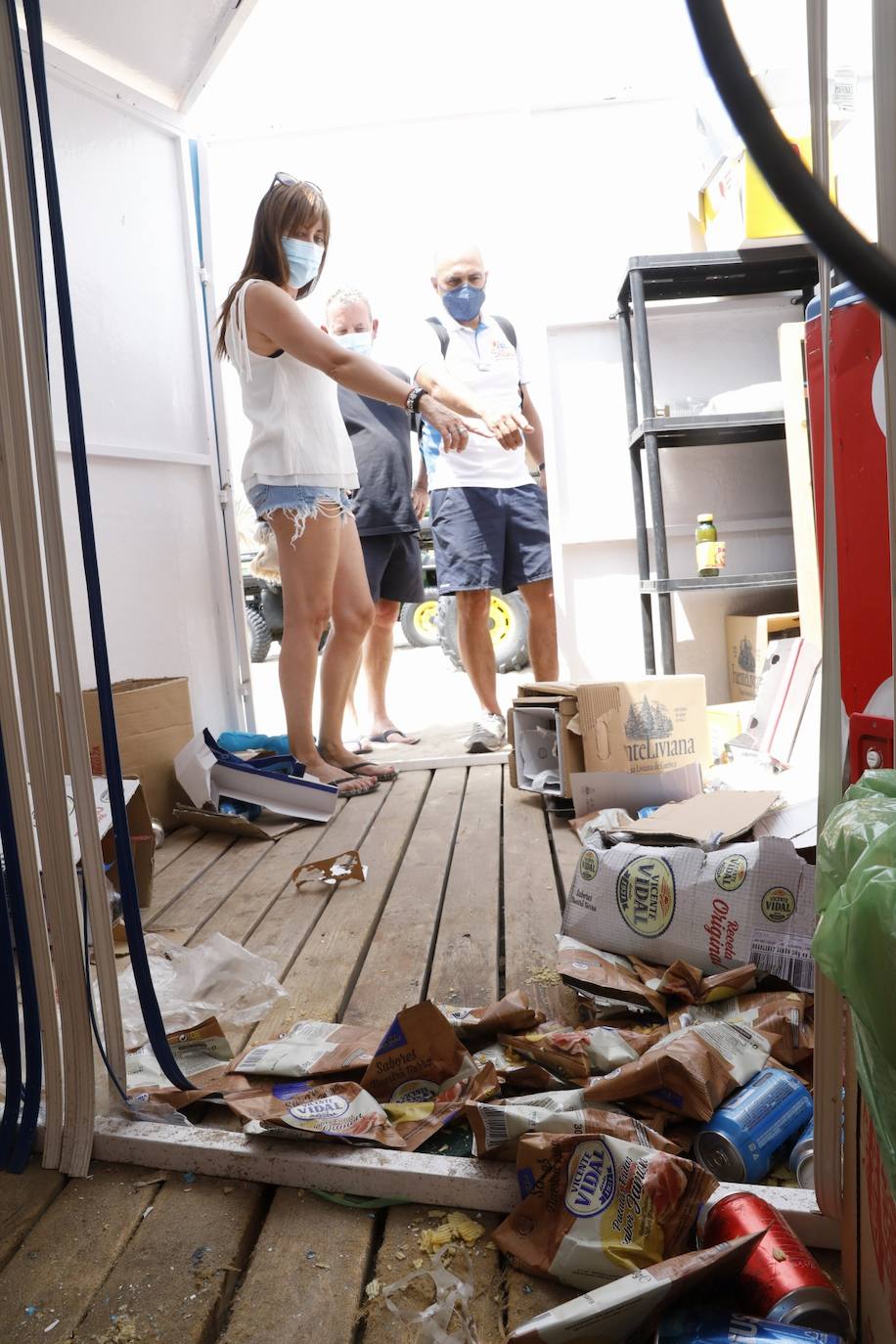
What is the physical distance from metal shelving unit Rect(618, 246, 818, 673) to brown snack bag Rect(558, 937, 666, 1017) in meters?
1.97

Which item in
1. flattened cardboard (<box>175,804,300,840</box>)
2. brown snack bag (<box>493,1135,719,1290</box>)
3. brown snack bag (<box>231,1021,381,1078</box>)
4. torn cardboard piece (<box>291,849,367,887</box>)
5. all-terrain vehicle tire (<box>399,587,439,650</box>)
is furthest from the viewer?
all-terrain vehicle tire (<box>399,587,439,650</box>)

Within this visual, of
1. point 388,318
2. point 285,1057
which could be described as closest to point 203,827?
point 285,1057

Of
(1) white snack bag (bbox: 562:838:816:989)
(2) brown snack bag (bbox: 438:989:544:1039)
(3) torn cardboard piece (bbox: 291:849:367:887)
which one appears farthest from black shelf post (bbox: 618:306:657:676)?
(2) brown snack bag (bbox: 438:989:544:1039)

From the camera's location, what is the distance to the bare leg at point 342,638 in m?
3.01

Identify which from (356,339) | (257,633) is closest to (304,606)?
(356,339)

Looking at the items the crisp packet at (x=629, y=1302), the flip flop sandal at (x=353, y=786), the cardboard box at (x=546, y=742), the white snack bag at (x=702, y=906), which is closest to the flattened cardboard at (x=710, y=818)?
the white snack bag at (x=702, y=906)

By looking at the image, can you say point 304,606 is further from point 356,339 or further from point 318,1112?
point 318,1112

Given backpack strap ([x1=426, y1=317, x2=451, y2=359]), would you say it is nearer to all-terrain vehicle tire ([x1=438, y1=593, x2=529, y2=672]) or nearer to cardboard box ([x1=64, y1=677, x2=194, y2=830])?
cardboard box ([x1=64, y1=677, x2=194, y2=830])

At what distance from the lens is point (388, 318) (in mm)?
5473

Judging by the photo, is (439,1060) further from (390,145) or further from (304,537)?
(390,145)

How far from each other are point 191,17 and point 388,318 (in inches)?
99.7

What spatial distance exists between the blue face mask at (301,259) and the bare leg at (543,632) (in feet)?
3.89

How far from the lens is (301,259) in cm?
279

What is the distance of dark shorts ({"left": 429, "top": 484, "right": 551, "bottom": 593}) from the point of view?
331cm
